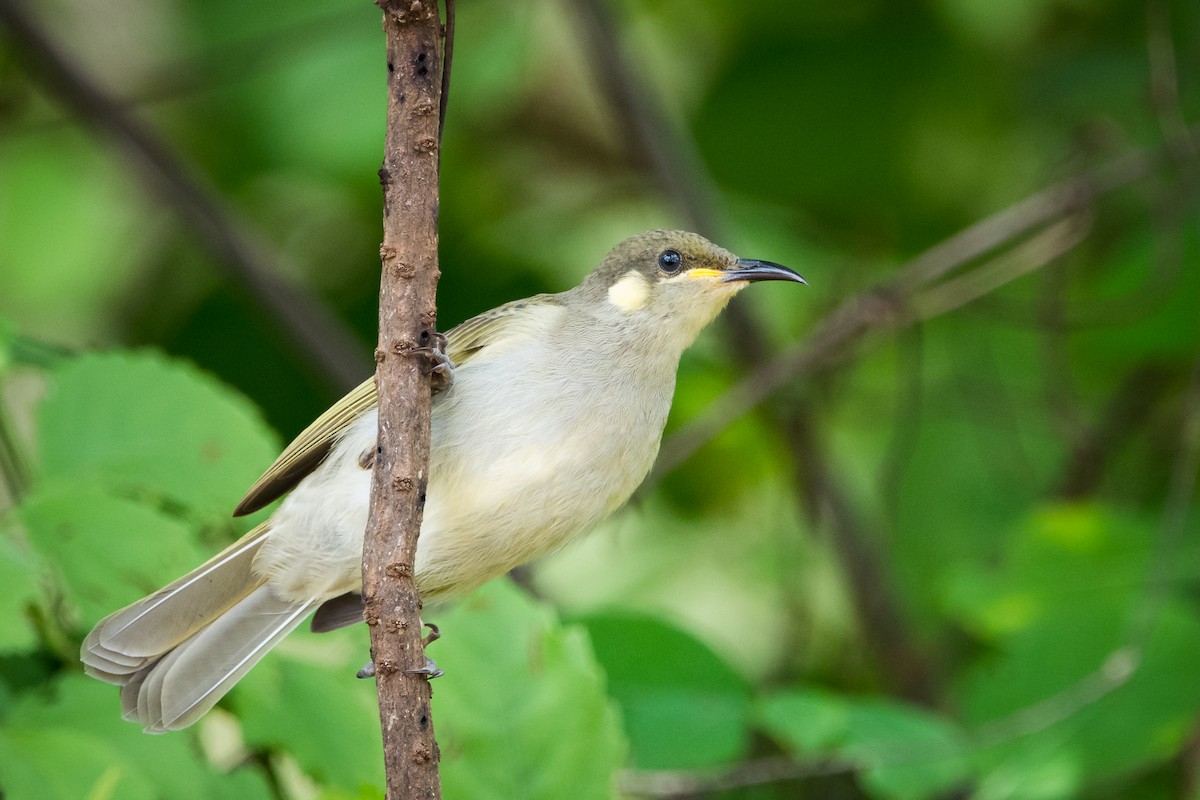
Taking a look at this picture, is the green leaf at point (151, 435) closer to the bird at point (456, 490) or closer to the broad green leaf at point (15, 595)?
the bird at point (456, 490)

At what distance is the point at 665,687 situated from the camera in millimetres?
3799

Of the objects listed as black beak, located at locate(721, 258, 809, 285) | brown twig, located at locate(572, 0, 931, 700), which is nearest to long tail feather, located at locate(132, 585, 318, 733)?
black beak, located at locate(721, 258, 809, 285)

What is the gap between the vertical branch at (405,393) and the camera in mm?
2256

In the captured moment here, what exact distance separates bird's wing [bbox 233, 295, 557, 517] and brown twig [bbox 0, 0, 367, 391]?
1.99 m

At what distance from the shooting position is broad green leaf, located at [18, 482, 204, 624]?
9.32ft

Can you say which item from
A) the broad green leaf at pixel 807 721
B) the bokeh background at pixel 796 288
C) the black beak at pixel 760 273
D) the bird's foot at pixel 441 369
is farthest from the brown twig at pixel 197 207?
the broad green leaf at pixel 807 721

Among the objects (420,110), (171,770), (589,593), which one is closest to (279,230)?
(589,593)

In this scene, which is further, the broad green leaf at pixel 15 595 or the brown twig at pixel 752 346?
the brown twig at pixel 752 346

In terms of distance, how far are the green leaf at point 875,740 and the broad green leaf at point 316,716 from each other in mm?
1092

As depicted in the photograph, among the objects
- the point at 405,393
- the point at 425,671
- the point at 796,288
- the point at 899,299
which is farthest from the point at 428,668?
the point at 796,288

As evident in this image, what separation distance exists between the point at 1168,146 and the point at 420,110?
379 cm

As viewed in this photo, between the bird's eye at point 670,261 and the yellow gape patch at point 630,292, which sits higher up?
the bird's eye at point 670,261

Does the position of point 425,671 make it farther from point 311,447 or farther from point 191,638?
point 191,638

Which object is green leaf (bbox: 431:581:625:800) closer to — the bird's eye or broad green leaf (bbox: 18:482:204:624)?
broad green leaf (bbox: 18:482:204:624)
